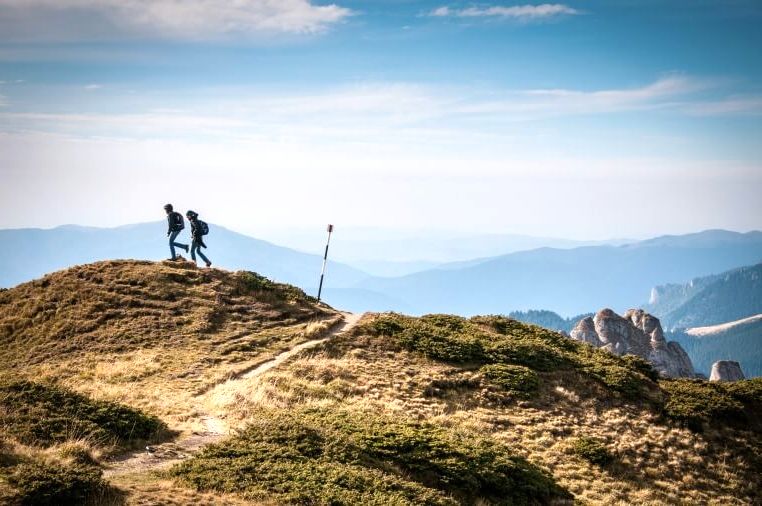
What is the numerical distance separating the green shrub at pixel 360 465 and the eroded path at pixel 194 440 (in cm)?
135

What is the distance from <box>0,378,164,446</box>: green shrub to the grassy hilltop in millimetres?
60

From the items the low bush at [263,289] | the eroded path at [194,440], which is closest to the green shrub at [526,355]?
the eroded path at [194,440]

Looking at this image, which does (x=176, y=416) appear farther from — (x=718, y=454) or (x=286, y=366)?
(x=718, y=454)

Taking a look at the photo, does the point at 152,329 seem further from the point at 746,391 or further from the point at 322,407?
the point at 746,391

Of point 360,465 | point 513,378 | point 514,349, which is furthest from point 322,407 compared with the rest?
point 514,349

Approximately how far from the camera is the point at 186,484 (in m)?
14.6

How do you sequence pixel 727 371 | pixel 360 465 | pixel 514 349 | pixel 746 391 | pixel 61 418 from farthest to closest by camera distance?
1. pixel 727 371
2. pixel 514 349
3. pixel 746 391
4. pixel 61 418
5. pixel 360 465

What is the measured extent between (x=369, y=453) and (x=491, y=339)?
53.4 ft

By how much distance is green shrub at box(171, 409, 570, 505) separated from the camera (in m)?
14.8

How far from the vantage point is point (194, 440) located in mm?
19062

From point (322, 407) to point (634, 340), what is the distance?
117 metres

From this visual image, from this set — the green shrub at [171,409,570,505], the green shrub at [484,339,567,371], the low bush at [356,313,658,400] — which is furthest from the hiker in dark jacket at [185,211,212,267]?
the green shrub at [171,409,570,505]

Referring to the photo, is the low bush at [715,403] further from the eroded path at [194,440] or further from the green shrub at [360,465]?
the eroded path at [194,440]

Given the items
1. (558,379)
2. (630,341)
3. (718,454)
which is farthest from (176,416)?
(630,341)
